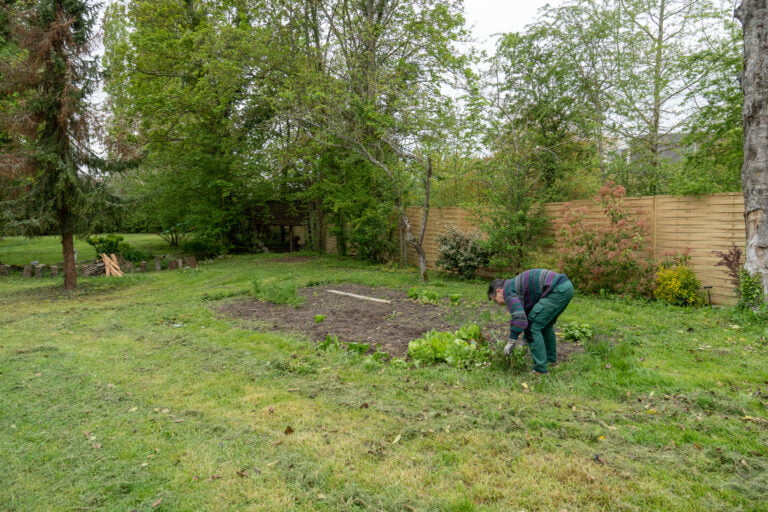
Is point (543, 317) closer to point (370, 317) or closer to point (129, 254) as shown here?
point (370, 317)

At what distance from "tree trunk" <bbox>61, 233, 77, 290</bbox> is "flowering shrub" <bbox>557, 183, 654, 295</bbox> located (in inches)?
470

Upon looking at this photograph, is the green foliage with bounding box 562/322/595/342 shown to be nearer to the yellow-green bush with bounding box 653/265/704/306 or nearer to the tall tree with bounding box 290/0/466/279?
the yellow-green bush with bounding box 653/265/704/306

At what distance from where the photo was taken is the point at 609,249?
8.13 meters

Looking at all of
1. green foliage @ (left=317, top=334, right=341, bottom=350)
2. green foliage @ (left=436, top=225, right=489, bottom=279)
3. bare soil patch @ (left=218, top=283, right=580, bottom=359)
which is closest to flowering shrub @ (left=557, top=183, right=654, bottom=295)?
green foliage @ (left=436, top=225, right=489, bottom=279)

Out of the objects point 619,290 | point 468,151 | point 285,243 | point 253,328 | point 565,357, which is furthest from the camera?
point 285,243

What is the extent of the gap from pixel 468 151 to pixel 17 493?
1124 centimetres

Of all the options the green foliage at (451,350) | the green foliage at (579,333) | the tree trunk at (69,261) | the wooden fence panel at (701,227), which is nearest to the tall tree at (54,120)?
the tree trunk at (69,261)

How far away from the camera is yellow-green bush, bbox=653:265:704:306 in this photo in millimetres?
7195

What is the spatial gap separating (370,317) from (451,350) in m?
2.29

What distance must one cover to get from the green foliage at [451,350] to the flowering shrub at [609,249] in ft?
14.5

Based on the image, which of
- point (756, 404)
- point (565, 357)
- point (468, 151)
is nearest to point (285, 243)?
point (468, 151)

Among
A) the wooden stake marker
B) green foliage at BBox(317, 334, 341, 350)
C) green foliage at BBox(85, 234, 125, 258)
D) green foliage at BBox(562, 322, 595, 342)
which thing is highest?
green foliage at BBox(85, 234, 125, 258)

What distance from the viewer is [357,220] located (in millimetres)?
13641

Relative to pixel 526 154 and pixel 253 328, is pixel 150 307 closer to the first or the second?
pixel 253 328
